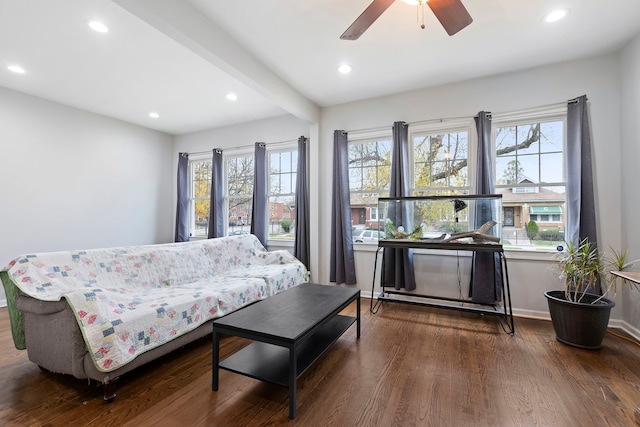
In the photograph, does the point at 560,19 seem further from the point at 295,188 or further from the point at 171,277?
the point at 171,277

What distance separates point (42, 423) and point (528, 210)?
13.8 ft

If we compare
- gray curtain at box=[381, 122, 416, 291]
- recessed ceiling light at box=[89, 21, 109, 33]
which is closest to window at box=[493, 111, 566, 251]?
gray curtain at box=[381, 122, 416, 291]

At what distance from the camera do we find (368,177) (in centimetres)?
404

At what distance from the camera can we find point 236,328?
5.74ft

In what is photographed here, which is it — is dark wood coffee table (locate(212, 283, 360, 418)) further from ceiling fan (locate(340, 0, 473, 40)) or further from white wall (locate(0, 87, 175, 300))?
white wall (locate(0, 87, 175, 300))

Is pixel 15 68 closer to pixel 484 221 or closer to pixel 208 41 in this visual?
pixel 208 41

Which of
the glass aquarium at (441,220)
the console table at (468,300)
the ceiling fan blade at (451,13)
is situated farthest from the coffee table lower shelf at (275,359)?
the ceiling fan blade at (451,13)

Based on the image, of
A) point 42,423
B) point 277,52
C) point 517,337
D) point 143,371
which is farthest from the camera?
point 277,52

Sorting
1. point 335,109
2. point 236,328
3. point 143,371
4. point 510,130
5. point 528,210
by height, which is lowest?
point 143,371

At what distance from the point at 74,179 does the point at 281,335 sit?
422 centimetres

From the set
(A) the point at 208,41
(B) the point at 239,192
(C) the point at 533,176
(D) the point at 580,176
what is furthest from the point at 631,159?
(B) the point at 239,192

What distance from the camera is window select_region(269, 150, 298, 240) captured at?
4582mm

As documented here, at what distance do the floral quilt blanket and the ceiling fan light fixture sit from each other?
10.8ft

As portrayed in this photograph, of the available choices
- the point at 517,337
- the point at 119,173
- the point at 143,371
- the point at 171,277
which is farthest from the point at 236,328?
the point at 119,173
